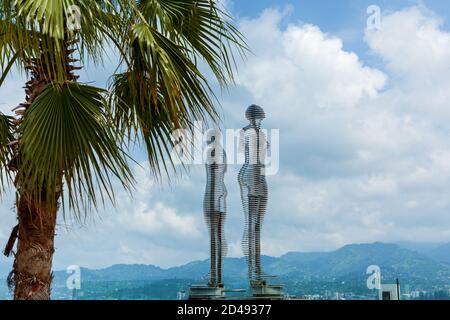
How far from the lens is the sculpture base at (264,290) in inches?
301

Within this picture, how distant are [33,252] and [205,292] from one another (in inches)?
139

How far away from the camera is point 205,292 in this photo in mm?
Result: 7930

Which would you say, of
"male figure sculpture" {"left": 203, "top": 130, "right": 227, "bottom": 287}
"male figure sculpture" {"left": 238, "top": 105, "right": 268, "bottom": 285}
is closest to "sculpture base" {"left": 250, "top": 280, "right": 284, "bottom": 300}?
"male figure sculpture" {"left": 238, "top": 105, "right": 268, "bottom": 285}

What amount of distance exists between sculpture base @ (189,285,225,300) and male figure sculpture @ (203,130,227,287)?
0.09m

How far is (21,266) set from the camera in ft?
15.6

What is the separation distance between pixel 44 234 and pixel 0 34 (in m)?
1.50

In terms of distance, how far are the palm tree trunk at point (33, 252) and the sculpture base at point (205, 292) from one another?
331cm

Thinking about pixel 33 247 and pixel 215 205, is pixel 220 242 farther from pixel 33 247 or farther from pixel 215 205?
pixel 33 247

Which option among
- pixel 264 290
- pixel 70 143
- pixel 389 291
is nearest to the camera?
pixel 70 143

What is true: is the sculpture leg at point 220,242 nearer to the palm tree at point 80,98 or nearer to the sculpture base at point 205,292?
the sculpture base at point 205,292

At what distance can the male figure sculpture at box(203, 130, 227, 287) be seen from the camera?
26.5 ft

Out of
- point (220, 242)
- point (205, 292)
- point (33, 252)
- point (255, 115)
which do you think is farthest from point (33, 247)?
point (255, 115)
